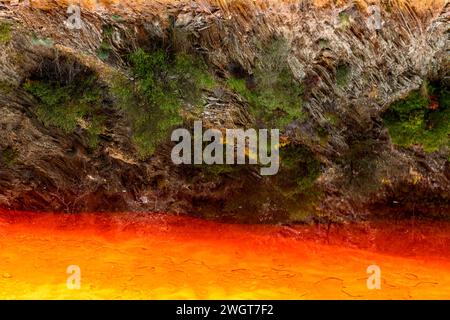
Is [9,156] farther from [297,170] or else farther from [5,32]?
[297,170]

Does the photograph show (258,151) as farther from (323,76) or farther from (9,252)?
(9,252)

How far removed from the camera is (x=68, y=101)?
7707mm

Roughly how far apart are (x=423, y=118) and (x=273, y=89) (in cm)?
231

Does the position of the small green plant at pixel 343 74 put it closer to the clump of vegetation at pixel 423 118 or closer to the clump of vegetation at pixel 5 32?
the clump of vegetation at pixel 423 118

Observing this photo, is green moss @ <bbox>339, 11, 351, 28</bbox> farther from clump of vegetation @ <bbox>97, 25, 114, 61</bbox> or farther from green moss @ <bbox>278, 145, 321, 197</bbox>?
clump of vegetation @ <bbox>97, 25, 114, 61</bbox>

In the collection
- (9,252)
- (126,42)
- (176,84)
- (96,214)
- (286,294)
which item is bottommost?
(286,294)

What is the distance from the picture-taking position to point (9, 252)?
8.77 m

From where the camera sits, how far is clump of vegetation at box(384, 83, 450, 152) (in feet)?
23.8

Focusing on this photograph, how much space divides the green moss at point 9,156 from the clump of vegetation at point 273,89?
3.98 metres

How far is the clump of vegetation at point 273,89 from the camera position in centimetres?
718

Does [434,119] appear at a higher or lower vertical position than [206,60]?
lower

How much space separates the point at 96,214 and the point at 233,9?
14.8 feet

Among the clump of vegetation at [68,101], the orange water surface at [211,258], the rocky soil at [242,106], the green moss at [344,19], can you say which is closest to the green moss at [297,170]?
the rocky soil at [242,106]

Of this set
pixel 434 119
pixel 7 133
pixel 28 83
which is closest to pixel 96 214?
pixel 7 133
